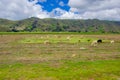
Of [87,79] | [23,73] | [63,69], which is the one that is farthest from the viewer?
[63,69]

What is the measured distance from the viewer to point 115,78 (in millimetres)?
21172

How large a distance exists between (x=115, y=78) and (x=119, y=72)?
111 inches

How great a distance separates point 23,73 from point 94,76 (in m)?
8.25

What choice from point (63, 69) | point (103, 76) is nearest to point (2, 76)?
point (63, 69)

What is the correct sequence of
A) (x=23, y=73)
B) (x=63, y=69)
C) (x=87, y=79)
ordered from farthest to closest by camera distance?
(x=63, y=69) → (x=23, y=73) → (x=87, y=79)

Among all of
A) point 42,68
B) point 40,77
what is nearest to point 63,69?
point 42,68

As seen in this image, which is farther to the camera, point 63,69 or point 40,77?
point 63,69

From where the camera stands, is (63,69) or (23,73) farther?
(63,69)

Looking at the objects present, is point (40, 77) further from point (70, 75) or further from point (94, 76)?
point (94, 76)

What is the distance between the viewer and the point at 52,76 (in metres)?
21.8

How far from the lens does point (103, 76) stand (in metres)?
22.0

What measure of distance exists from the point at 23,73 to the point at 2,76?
8.10ft

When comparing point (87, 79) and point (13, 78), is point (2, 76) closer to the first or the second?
point (13, 78)

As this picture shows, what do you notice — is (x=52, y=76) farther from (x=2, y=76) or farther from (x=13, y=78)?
(x=2, y=76)
